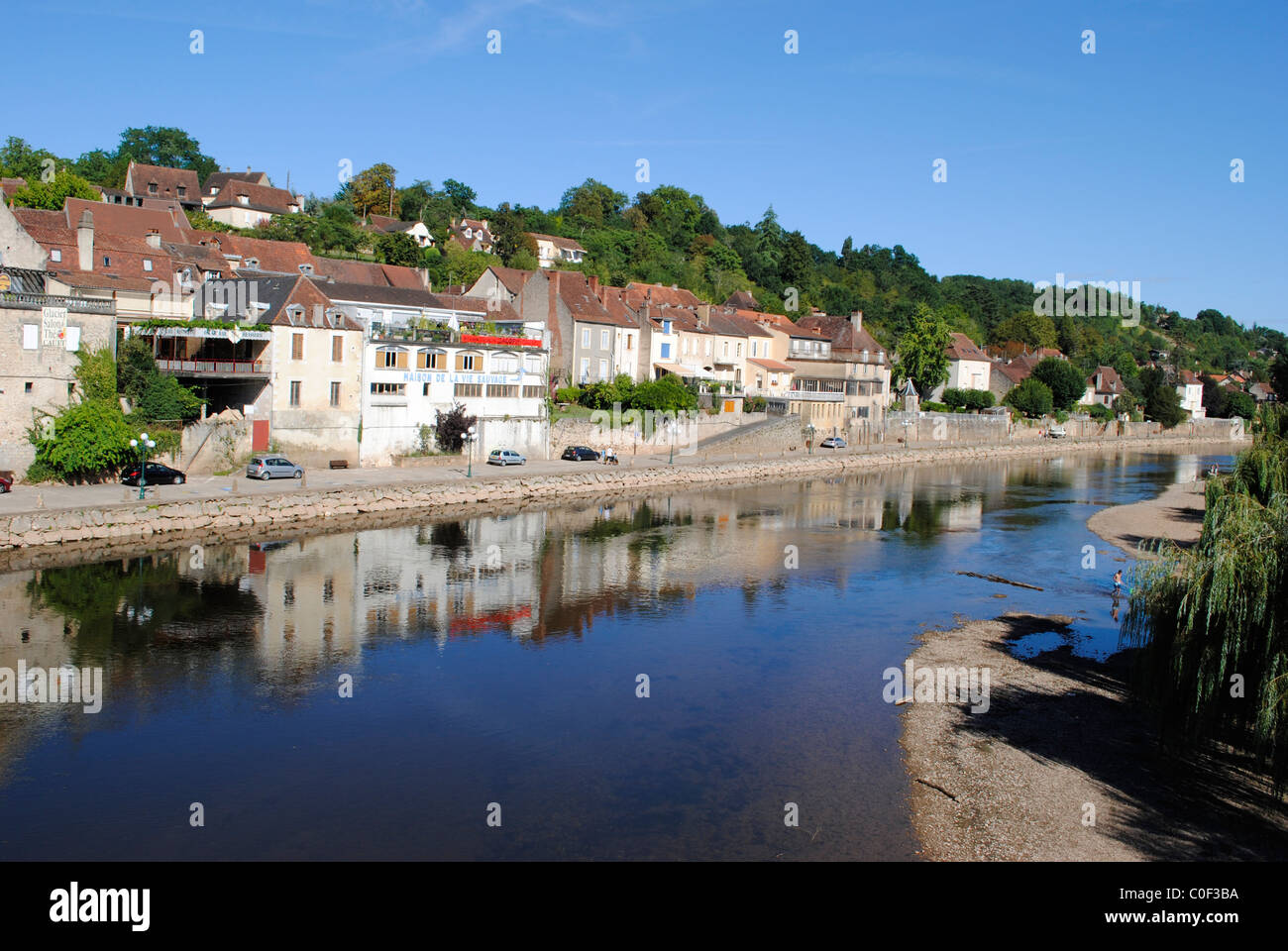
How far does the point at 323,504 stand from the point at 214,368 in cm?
827

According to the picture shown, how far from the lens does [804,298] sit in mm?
112250

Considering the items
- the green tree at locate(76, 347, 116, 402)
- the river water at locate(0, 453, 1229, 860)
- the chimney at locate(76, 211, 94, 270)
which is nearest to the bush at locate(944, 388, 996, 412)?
the river water at locate(0, 453, 1229, 860)

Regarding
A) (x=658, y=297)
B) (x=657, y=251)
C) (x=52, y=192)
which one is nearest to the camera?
(x=52, y=192)

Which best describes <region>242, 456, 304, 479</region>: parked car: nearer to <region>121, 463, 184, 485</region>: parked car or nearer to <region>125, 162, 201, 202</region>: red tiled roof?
<region>121, 463, 184, 485</region>: parked car

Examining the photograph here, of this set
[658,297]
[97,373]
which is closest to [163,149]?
[658,297]

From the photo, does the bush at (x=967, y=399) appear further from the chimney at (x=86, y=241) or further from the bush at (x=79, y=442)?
the bush at (x=79, y=442)

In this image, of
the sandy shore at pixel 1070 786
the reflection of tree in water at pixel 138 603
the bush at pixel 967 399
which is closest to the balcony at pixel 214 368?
the reflection of tree in water at pixel 138 603

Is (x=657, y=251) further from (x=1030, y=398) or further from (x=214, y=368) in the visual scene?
(x=214, y=368)

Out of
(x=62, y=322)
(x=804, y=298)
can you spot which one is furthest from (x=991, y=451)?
(x=62, y=322)

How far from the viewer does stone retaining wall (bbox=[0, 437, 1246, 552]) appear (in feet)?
102

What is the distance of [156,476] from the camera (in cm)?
3706

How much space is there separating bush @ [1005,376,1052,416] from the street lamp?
78.9m
